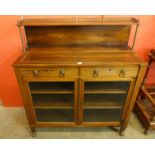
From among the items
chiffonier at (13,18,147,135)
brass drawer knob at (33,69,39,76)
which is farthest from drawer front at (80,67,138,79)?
brass drawer knob at (33,69,39,76)

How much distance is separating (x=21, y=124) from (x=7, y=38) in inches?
38.7

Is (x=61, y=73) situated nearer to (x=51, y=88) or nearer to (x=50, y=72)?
(x=50, y=72)

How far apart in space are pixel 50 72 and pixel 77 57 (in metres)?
0.26

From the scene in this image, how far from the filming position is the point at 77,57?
125cm

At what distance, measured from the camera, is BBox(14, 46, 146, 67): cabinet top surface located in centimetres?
116

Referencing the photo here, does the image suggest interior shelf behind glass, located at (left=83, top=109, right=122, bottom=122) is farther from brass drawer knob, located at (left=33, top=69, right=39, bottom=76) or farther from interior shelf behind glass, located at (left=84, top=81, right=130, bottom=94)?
brass drawer knob, located at (left=33, top=69, right=39, bottom=76)

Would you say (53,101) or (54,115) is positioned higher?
(53,101)

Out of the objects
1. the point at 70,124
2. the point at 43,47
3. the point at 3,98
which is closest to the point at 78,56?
the point at 43,47

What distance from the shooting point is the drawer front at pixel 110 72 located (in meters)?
1.20

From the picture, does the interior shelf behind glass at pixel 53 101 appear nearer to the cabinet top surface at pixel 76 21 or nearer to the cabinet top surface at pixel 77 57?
the cabinet top surface at pixel 77 57

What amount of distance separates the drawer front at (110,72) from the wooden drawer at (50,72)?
8 centimetres

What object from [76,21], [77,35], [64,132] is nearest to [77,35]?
[77,35]

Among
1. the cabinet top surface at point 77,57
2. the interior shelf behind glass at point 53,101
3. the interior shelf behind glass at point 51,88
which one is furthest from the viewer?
the interior shelf behind glass at point 53,101

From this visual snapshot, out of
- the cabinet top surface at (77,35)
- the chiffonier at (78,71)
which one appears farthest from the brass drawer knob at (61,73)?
the cabinet top surface at (77,35)
